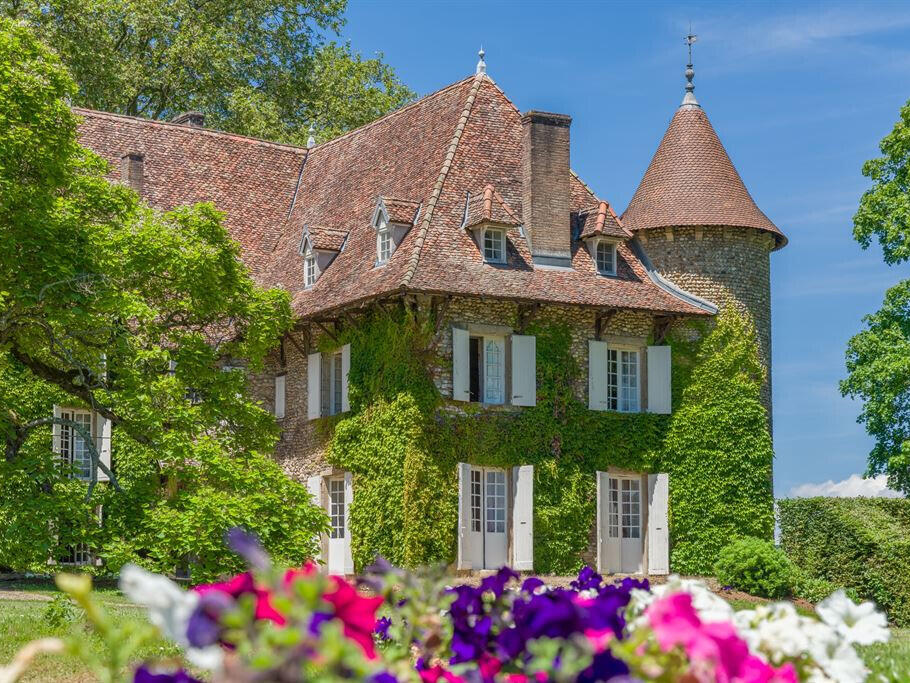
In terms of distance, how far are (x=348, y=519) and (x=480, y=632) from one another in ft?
72.4

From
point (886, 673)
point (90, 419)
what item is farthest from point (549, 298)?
point (886, 673)

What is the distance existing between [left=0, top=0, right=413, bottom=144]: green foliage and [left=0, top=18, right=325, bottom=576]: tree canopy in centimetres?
1726

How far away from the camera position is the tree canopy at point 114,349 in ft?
64.8

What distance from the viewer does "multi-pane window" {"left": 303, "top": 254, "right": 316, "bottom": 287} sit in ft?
98.0

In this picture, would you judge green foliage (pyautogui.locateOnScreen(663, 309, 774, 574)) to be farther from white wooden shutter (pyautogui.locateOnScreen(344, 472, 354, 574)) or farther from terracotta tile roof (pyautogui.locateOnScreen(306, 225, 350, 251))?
terracotta tile roof (pyautogui.locateOnScreen(306, 225, 350, 251))

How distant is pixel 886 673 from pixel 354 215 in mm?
24179

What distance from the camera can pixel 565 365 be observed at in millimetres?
27641

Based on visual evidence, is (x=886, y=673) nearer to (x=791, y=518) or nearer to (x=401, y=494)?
(x=401, y=494)

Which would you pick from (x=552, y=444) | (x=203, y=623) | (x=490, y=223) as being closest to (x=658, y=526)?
(x=552, y=444)

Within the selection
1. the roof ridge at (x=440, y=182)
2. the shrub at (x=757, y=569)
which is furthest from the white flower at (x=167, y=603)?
the shrub at (x=757, y=569)

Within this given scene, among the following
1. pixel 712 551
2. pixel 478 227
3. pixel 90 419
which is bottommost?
pixel 712 551

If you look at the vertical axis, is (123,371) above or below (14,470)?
above

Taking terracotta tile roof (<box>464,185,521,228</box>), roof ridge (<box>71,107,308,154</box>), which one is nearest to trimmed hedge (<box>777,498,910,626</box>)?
terracotta tile roof (<box>464,185,521,228</box>)

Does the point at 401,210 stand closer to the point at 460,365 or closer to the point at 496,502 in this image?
the point at 460,365
